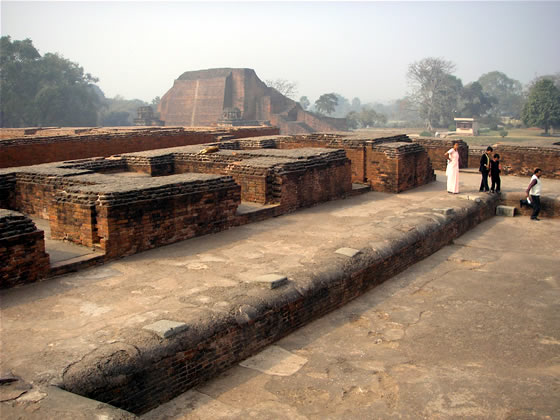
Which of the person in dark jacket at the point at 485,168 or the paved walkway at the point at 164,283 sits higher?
the person in dark jacket at the point at 485,168

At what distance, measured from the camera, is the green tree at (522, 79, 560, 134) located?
106ft

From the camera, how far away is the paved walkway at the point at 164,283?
316 cm

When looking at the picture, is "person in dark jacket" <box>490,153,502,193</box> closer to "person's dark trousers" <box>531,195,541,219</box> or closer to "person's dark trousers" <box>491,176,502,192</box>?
"person's dark trousers" <box>491,176,502,192</box>

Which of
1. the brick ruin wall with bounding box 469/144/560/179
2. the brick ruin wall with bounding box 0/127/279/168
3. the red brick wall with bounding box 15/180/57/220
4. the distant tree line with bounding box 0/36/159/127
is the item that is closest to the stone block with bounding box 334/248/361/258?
the red brick wall with bounding box 15/180/57/220

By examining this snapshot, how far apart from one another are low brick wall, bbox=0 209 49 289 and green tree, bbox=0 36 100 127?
27834 mm

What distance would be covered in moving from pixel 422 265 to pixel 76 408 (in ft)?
14.5

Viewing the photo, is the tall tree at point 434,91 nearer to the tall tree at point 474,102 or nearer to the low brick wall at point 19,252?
the tall tree at point 474,102

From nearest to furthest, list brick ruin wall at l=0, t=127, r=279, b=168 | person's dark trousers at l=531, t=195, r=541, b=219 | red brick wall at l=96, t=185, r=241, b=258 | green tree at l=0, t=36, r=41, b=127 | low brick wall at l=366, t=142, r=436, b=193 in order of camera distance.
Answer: red brick wall at l=96, t=185, r=241, b=258, person's dark trousers at l=531, t=195, r=541, b=219, low brick wall at l=366, t=142, r=436, b=193, brick ruin wall at l=0, t=127, r=279, b=168, green tree at l=0, t=36, r=41, b=127

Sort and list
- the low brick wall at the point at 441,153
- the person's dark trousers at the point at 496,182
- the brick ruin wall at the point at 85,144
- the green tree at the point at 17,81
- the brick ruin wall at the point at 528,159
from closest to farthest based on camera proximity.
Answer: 1. the person's dark trousers at the point at 496,182
2. the brick ruin wall at the point at 85,144
3. the brick ruin wall at the point at 528,159
4. the low brick wall at the point at 441,153
5. the green tree at the point at 17,81

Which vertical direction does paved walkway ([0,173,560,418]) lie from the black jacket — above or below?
below

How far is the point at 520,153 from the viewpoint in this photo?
11.1 m

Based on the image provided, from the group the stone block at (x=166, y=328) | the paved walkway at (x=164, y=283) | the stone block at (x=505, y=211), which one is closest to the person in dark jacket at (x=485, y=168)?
the stone block at (x=505, y=211)

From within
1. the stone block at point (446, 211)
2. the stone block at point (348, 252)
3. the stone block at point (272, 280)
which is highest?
the stone block at point (446, 211)

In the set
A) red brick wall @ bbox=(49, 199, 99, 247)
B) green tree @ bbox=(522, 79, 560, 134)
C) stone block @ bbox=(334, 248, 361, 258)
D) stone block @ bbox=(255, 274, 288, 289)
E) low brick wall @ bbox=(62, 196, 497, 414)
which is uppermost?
green tree @ bbox=(522, 79, 560, 134)
